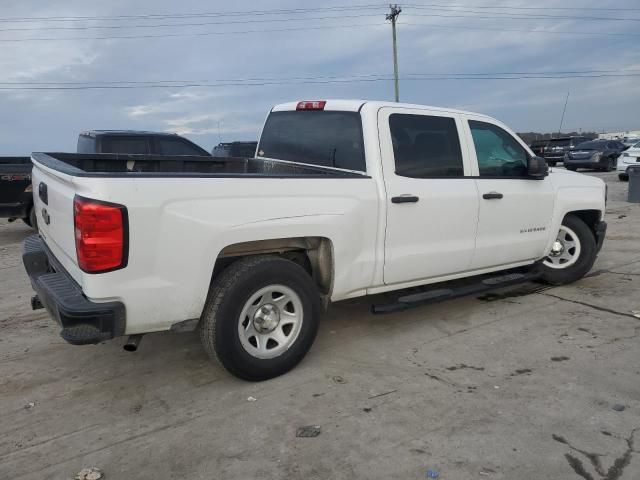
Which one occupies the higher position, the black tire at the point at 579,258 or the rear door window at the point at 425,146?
the rear door window at the point at 425,146

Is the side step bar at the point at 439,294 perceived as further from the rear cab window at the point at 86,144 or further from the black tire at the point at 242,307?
the rear cab window at the point at 86,144

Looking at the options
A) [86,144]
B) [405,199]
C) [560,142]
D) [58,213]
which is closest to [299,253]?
[405,199]

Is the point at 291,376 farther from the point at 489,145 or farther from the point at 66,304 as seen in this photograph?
the point at 489,145

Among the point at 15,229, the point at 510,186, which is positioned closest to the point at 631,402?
the point at 510,186

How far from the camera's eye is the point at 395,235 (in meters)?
4.04

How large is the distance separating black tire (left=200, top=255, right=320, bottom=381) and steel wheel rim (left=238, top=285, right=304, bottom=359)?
3 cm

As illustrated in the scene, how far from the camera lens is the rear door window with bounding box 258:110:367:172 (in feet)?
13.7

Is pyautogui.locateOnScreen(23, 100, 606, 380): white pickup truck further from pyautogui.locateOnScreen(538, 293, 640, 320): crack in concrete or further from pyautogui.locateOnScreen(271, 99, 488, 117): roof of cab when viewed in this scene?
pyautogui.locateOnScreen(538, 293, 640, 320): crack in concrete

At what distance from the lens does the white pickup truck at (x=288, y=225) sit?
2922 millimetres

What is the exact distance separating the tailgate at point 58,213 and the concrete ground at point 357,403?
3.01 feet

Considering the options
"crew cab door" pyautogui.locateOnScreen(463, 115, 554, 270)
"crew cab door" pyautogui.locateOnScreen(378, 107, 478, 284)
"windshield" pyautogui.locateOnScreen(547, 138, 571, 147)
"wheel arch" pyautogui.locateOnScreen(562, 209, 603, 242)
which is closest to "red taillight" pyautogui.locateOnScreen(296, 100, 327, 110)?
"crew cab door" pyautogui.locateOnScreen(378, 107, 478, 284)

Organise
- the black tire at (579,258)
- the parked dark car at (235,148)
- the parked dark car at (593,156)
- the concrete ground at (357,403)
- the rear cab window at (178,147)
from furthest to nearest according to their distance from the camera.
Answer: the parked dark car at (593,156) → the parked dark car at (235,148) → the rear cab window at (178,147) → the black tire at (579,258) → the concrete ground at (357,403)

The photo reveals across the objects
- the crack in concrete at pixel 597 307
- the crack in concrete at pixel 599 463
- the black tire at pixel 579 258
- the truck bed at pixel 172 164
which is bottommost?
the crack in concrete at pixel 599 463

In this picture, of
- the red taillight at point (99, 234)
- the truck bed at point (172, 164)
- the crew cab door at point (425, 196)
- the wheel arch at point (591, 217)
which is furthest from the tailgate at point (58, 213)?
the wheel arch at point (591, 217)
